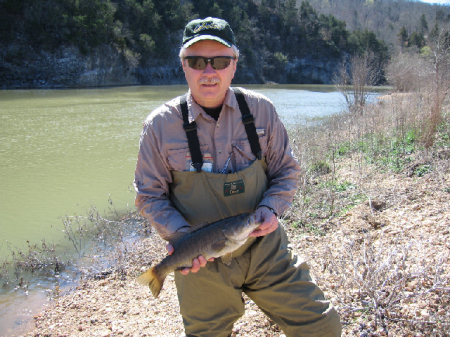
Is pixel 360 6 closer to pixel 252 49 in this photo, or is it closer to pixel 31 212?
pixel 252 49

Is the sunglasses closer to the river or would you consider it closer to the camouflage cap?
the camouflage cap

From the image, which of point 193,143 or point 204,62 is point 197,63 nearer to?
point 204,62

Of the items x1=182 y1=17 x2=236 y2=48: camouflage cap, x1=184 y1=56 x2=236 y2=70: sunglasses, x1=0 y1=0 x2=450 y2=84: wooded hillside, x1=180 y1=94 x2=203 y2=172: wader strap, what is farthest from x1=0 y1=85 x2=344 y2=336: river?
x1=0 y1=0 x2=450 y2=84: wooded hillside

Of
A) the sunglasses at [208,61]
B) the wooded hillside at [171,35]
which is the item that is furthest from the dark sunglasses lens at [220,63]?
the wooded hillside at [171,35]

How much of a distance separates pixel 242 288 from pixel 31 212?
20.9 ft

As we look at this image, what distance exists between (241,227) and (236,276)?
1.36ft

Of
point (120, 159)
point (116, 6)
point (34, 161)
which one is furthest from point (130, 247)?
point (116, 6)

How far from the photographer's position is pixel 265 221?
2270 millimetres

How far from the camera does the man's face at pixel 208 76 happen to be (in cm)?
239

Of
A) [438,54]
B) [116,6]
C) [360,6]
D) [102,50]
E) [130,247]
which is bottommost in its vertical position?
[130,247]

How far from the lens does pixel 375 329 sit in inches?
115

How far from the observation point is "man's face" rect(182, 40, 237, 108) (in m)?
2.39

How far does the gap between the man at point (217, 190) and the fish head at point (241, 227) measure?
0.25ft

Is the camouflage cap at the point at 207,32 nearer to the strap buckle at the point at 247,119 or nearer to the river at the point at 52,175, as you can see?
the strap buckle at the point at 247,119
